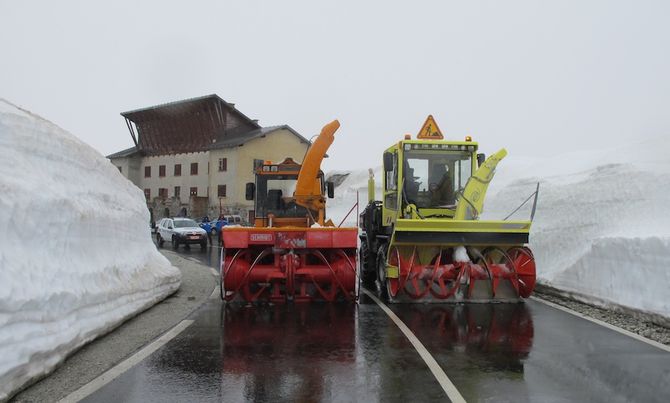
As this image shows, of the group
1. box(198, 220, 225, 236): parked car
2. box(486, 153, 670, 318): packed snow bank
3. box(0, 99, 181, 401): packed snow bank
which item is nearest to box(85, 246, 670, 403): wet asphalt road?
box(0, 99, 181, 401): packed snow bank

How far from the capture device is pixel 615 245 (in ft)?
32.3

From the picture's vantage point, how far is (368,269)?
43.8 ft

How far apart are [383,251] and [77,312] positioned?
6.47 meters

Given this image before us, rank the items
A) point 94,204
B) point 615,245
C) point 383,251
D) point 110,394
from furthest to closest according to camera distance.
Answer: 1. point 383,251
2. point 615,245
3. point 94,204
4. point 110,394

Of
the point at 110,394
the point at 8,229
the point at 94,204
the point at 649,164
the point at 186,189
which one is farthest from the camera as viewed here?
the point at 186,189

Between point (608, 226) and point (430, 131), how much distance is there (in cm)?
558

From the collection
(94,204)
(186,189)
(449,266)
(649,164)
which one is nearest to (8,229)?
(94,204)

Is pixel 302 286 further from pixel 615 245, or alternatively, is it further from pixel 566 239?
pixel 566 239

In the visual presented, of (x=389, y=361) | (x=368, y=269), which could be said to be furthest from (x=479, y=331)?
(x=368, y=269)

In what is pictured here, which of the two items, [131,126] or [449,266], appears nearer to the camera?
[449,266]

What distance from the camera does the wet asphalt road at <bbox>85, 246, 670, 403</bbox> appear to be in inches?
196

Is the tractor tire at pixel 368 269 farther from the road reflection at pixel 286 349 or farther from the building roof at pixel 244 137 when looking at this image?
the building roof at pixel 244 137

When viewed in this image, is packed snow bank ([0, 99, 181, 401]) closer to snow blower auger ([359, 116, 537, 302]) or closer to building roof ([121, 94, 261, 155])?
snow blower auger ([359, 116, 537, 302])

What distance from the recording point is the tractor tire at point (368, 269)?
43.5 ft
